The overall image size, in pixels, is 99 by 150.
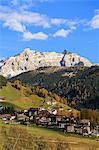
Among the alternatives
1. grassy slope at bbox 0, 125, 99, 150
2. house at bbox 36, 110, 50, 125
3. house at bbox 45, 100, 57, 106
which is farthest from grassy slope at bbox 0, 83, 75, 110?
grassy slope at bbox 0, 125, 99, 150

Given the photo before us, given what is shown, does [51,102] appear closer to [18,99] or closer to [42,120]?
[18,99]

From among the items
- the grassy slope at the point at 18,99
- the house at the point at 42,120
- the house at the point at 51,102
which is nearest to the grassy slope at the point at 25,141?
the house at the point at 42,120

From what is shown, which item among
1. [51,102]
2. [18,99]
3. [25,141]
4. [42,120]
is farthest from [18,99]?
[25,141]

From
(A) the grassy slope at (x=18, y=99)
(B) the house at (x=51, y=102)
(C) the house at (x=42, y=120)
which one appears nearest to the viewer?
(C) the house at (x=42, y=120)

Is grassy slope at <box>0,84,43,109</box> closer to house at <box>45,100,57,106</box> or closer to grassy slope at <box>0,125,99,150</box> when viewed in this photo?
house at <box>45,100,57,106</box>

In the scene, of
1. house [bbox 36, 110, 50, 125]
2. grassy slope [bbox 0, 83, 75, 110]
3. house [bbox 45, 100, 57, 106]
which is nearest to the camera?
house [bbox 36, 110, 50, 125]

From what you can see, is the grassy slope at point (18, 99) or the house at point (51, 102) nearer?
the grassy slope at point (18, 99)

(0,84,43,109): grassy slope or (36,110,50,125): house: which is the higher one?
(0,84,43,109): grassy slope

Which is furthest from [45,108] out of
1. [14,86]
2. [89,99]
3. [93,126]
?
[89,99]

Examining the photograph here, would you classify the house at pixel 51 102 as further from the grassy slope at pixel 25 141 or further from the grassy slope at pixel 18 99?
the grassy slope at pixel 25 141

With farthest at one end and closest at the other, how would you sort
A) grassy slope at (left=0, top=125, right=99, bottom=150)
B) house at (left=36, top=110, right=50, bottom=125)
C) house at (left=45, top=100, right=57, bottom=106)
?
house at (left=45, top=100, right=57, bottom=106), house at (left=36, top=110, right=50, bottom=125), grassy slope at (left=0, top=125, right=99, bottom=150)

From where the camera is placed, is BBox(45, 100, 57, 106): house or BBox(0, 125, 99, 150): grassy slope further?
BBox(45, 100, 57, 106): house

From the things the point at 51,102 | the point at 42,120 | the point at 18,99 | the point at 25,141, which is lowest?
the point at 25,141

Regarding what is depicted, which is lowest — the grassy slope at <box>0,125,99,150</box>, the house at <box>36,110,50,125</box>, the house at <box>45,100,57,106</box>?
the grassy slope at <box>0,125,99,150</box>
